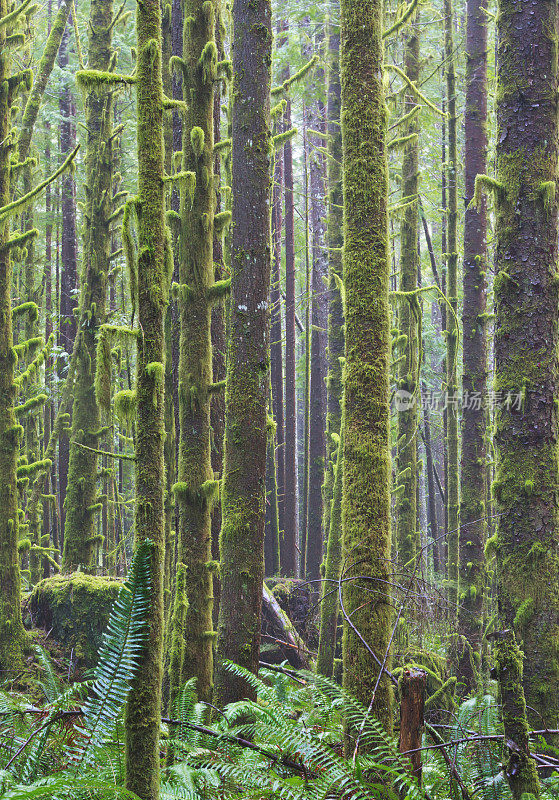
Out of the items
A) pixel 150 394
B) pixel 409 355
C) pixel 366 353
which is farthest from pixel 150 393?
pixel 409 355

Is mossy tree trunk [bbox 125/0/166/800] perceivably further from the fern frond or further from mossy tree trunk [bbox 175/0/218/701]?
mossy tree trunk [bbox 175/0/218/701]

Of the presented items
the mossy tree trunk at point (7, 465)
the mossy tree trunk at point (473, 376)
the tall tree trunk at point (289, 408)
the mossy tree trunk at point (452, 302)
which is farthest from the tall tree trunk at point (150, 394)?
the tall tree trunk at point (289, 408)

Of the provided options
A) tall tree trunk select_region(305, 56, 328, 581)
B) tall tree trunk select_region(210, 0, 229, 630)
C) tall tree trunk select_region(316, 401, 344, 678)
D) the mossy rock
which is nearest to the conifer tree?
tall tree trunk select_region(210, 0, 229, 630)

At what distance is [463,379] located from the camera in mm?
10820

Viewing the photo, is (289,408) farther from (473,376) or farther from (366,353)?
(366,353)

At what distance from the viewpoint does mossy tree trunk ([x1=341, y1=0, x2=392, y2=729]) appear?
13.0 ft

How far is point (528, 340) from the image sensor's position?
214 inches

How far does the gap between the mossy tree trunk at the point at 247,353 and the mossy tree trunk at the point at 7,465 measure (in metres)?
3.38

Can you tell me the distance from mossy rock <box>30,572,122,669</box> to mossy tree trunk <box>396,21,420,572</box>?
14.5 ft

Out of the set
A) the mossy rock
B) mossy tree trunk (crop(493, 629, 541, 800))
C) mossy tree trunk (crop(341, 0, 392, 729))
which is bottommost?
the mossy rock

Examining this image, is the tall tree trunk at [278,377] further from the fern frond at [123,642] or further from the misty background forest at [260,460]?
the fern frond at [123,642]

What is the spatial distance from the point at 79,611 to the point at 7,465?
2.49 m

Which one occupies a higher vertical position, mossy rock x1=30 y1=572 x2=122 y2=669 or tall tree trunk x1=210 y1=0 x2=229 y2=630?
tall tree trunk x1=210 y1=0 x2=229 y2=630
